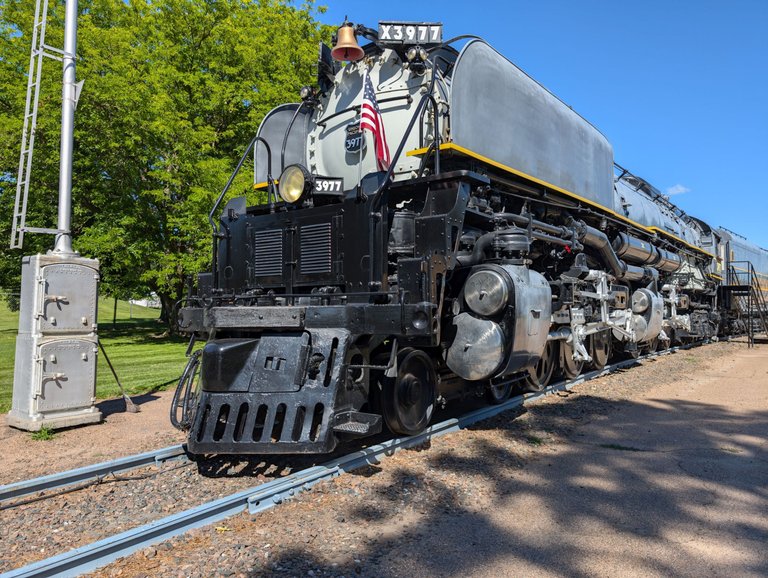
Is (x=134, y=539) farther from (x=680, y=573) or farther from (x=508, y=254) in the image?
(x=508, y=254)

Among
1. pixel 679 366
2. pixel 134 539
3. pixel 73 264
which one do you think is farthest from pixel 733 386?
pixel 73 264

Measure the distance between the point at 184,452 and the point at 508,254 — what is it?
3.45m

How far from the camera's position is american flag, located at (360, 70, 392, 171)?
564 cm

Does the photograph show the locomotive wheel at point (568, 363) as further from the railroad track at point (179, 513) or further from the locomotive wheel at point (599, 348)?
the railroad track at point (179, 513)

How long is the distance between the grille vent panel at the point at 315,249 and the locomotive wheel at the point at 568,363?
431cm

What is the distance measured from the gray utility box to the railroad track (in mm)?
2343

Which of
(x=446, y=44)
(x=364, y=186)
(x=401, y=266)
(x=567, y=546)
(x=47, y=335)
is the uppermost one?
(x=446, y=44)

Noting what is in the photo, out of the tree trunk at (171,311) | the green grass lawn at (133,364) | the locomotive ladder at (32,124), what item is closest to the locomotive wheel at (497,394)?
the locomotive ladder at (32,124)

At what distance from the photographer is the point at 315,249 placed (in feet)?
17.2

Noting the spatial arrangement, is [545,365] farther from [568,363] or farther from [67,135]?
[67,135]

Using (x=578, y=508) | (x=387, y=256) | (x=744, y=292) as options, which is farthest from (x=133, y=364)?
(x=744, y=292)

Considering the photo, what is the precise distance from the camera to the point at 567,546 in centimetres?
331

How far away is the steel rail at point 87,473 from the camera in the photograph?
13.0 feet

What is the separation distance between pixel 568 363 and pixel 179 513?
252 inches
